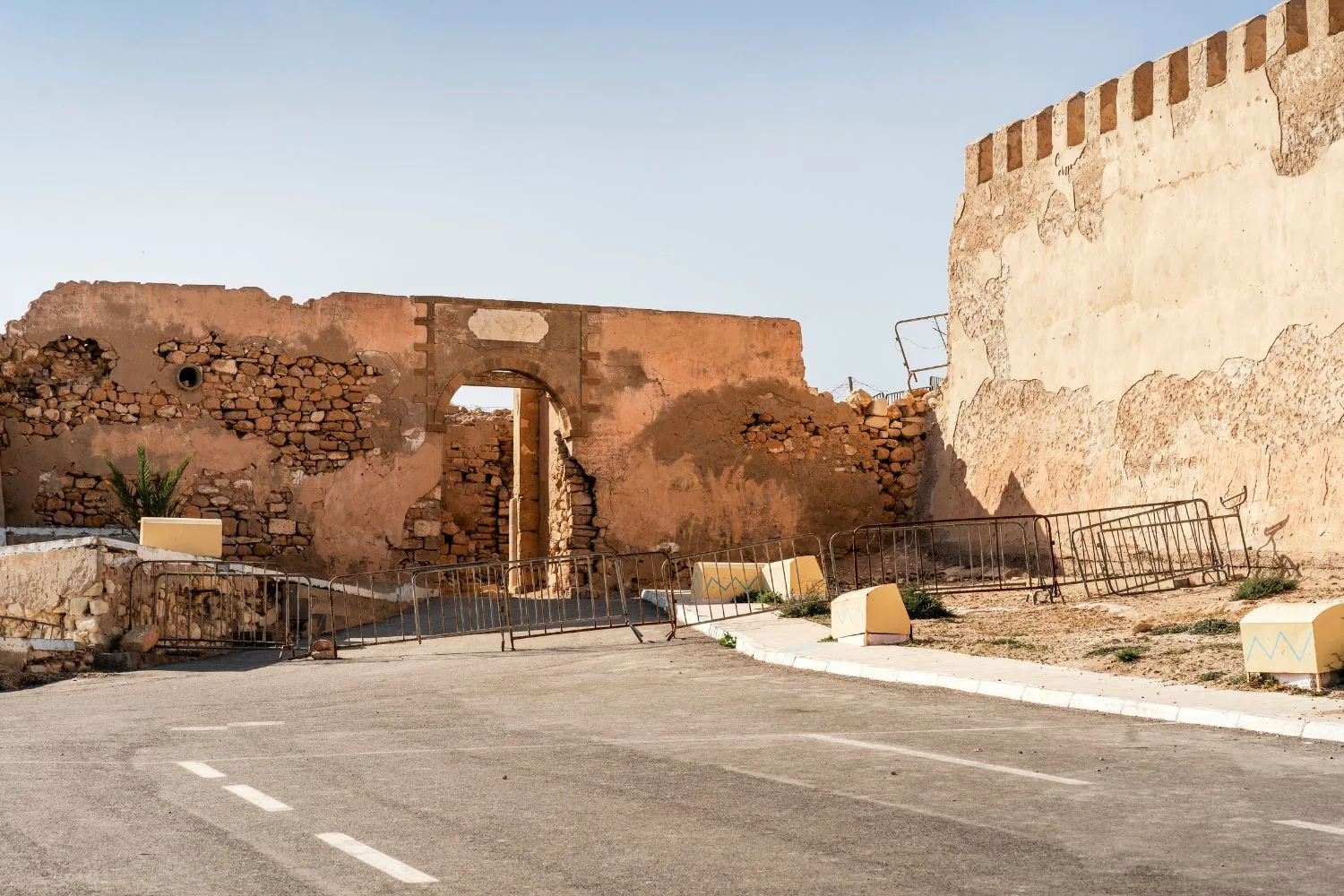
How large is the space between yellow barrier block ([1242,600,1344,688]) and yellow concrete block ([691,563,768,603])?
8.66 metres

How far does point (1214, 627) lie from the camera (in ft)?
A: 39.8

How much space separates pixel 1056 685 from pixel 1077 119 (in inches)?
465

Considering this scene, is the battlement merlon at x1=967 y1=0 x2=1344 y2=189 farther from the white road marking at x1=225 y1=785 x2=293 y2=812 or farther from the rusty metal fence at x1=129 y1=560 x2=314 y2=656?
the white road marking at x1=225 y1=785 x2=293 y2=812

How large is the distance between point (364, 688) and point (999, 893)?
7889mm

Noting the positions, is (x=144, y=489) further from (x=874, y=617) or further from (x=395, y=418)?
(x=874, y=617)

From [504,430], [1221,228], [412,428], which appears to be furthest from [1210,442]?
[504,430]

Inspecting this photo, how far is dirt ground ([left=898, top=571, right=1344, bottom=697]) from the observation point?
10742 millimetres

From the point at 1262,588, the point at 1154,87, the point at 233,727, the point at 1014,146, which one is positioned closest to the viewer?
the point at 233,727

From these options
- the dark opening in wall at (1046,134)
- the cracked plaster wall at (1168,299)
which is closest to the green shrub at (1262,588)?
the cracked plaster wall at (1168,299)

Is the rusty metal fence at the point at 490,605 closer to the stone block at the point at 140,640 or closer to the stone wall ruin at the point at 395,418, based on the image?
the stone wall ruin at the point at 395,418

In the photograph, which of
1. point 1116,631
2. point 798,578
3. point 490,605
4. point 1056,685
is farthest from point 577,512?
point 1056,685

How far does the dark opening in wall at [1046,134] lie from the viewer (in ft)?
66.8

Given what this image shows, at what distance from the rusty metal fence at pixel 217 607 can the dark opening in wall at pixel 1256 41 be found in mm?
12281

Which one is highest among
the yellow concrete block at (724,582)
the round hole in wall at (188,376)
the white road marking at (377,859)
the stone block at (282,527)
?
the round hole in wall at (188,376)
